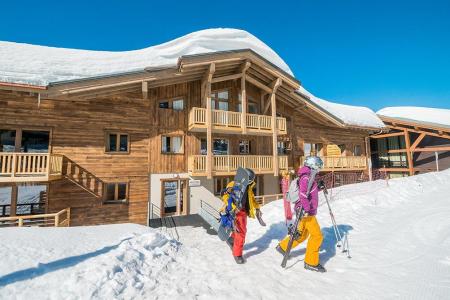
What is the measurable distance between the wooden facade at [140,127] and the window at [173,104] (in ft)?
0.21

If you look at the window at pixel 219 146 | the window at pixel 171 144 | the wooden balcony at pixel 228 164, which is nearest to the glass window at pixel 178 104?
the window at pixel 171 144

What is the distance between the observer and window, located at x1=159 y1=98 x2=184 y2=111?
14055mm

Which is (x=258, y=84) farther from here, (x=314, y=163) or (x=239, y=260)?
(x=239, y=260)

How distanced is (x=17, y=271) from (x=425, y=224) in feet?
30.2

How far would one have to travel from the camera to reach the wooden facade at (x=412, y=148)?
776 inches

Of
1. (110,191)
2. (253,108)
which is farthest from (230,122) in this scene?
(110,191)

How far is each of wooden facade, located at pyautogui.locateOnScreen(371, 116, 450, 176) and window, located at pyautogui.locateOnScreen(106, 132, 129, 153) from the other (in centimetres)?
2283

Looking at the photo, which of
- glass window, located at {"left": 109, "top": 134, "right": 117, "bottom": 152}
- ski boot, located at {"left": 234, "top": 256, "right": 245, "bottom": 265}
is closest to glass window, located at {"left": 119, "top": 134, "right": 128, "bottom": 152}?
glass window, located at {"left": 109, "top": 134, "right": 117, "bottom": 152}

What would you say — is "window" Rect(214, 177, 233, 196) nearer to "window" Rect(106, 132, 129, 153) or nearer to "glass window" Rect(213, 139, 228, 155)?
"glass window" Rect(213, 139, 228, 155)

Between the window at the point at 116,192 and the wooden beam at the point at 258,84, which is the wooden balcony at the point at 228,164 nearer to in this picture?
the window at the point at 116,192

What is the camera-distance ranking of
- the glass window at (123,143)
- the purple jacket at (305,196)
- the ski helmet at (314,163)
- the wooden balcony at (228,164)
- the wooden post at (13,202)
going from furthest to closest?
the wooden balcony at (228,164) < the glass window at (123,143) < the wooden post at (13,202) < the ski helmet at (314,163) < the purple jacket at (305,196)

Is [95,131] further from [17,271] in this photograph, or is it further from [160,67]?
[17,271]

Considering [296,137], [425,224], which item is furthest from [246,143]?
[425,224]

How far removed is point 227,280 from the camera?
3930mm
